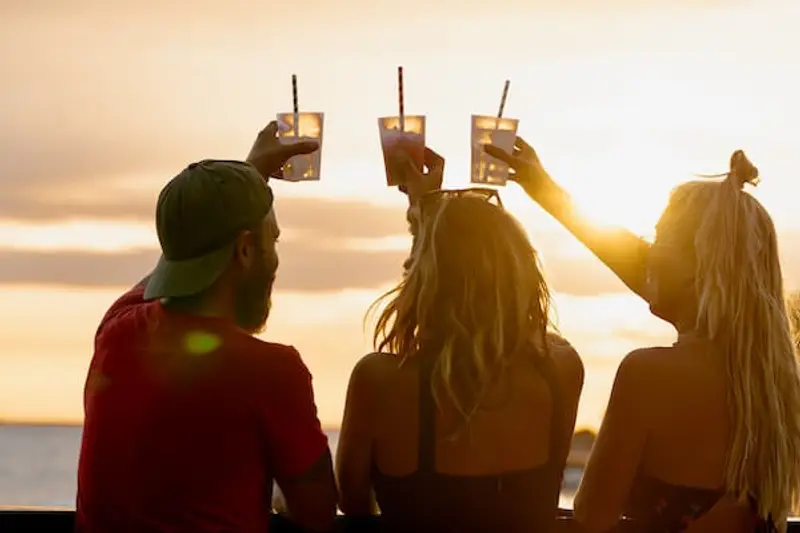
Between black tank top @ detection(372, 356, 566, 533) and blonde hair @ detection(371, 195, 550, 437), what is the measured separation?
Result: 62 millimetres

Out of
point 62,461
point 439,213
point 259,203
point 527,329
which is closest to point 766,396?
point 527,329

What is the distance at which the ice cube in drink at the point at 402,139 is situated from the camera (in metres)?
3.81

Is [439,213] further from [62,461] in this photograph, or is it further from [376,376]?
[62,461]

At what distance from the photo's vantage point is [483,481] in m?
3.03

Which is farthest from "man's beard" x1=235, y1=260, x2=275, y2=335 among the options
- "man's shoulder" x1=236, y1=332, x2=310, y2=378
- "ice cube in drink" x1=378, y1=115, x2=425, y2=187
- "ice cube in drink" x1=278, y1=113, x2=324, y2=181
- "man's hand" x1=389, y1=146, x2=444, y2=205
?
"ice cube in drink" x1=378, y1=115, x2=425, y2=187

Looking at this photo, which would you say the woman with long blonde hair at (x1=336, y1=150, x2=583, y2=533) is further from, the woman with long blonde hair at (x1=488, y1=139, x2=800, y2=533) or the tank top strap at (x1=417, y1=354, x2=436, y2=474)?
the woman with long blonde hair at (x1=488, y1=139, x2=800, y2=533)

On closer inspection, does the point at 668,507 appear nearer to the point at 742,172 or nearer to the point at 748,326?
the point at 748,326

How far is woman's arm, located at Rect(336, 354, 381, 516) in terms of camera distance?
3.04 meters

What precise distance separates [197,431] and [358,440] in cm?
42

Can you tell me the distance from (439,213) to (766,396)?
840 mm

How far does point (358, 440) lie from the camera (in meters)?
3.04

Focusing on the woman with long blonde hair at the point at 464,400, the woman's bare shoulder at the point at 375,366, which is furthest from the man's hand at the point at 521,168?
the woman's bare shoulder at the point at 375,366

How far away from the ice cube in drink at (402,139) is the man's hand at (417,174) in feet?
0.06

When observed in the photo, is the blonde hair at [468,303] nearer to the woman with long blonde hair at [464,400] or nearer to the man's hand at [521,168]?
the woman with long blonde hair at [464,400]
